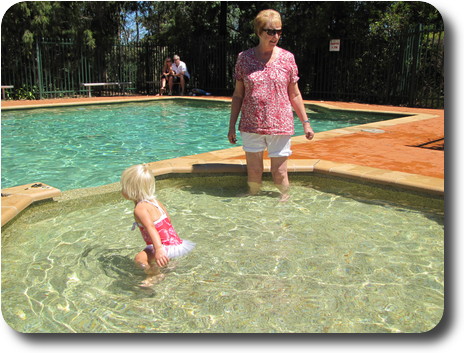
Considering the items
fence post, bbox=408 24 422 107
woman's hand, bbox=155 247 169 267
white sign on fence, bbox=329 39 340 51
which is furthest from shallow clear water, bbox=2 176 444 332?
white sign on fence, bbox=329 39 340 51

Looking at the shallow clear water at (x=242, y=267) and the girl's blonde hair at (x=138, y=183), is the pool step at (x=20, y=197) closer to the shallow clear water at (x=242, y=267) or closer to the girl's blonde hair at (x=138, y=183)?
the shallow clear water at (x=242, y=267)

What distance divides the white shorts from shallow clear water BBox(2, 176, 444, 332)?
54 cm

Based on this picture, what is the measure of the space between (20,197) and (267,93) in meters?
2.51

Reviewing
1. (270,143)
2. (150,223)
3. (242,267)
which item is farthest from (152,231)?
(270,143)

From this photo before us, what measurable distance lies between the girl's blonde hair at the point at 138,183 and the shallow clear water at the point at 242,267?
59cm

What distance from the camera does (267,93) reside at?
14.5 ft

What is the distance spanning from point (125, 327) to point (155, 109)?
489 inches

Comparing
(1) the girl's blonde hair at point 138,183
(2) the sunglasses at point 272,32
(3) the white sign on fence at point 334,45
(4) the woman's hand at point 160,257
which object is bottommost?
(4) the woman's hand at point 160,257

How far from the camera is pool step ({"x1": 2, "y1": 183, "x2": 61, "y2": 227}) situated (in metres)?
3.89

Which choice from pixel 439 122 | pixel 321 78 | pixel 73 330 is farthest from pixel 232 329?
pixel 321 78

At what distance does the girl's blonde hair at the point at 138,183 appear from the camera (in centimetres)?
313

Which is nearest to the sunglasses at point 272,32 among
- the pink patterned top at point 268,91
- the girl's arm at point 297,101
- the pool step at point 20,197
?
the pink patterned top at point 268,91

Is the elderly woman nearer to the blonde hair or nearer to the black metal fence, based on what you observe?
the blonde hair

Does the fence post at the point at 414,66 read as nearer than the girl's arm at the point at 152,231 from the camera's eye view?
No
